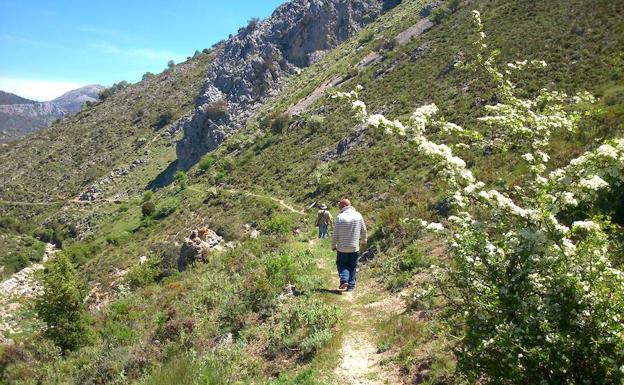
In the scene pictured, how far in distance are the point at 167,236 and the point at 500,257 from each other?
1629 inches

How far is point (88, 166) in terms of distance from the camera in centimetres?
8838

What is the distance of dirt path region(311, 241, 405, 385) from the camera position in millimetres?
6711

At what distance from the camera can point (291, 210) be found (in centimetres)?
3303

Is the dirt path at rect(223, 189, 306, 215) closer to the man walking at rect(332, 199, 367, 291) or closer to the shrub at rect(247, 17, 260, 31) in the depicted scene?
the man walking at rect(332, 199, 367, 291)

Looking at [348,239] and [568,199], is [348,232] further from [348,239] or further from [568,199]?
[568,199]

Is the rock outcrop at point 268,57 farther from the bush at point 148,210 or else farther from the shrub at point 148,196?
the bush at point 148,210

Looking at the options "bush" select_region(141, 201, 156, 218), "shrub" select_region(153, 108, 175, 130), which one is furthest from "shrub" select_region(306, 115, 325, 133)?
"shrub" select_region(153, 108, 175, 130)

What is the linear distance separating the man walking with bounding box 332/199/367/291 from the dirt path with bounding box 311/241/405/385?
60cm

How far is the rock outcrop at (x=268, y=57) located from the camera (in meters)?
73.3

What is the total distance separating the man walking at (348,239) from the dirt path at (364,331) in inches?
23.7

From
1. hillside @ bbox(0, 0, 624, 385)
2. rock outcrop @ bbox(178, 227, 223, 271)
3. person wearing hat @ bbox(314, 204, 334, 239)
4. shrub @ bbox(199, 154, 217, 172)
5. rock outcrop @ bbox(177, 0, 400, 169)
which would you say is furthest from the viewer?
rock outcrop @ bbox(177, 0, 400, 169)

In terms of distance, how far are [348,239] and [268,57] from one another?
7450cm

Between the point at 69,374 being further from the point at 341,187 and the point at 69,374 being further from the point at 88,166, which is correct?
the point at 88,166

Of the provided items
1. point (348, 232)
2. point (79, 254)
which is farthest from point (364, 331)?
point (79, 254)
